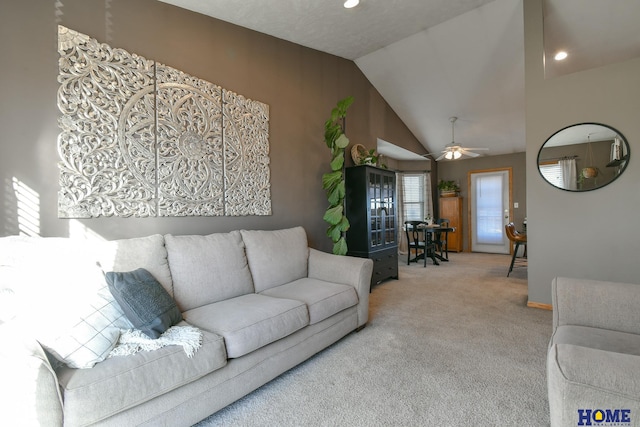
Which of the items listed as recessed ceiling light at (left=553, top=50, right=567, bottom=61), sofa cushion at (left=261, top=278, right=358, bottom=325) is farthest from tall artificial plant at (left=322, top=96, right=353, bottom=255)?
recessed ceiling light at (left=553, top=50, right=567, bottom=61)

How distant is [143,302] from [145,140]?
Answer: 1.29 meters

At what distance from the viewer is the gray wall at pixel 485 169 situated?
22.7 ft

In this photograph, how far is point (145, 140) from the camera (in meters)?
2.22

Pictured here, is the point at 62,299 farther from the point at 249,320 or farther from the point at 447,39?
the point at 447,39

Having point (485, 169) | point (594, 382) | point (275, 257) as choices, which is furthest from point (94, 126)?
point (485, 169)

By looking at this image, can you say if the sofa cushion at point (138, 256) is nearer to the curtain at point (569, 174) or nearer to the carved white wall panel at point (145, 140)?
the carved white wall panel at point (145, 140)

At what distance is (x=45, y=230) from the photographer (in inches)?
72.4

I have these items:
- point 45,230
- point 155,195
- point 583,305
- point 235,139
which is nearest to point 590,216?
point 583,305

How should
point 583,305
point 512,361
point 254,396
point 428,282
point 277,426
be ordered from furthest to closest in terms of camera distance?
point 428,282 < point 512,361 < point 254,396 < point 583,305 < point 277,426

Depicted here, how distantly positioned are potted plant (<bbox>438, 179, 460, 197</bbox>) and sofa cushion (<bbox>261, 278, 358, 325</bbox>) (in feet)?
20.0

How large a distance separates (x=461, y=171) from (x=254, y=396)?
7625 millimetres

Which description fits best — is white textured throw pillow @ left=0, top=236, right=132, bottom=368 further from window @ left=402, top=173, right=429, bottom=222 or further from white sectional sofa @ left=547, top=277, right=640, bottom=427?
window @ left=402, top=173, right=429, bottom=222

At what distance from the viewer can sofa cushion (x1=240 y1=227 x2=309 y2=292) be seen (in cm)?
251

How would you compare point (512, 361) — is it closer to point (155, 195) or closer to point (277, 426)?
point (277, 426)
